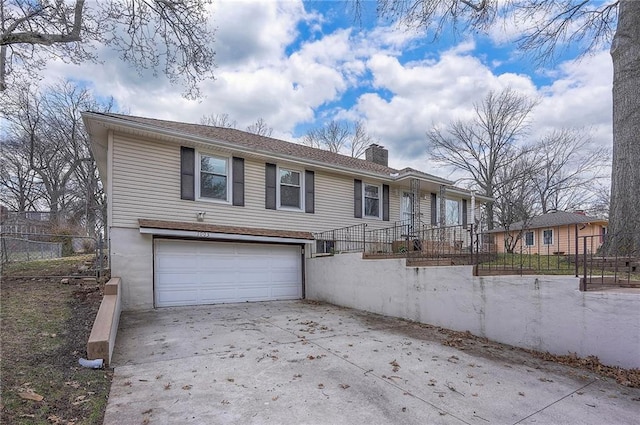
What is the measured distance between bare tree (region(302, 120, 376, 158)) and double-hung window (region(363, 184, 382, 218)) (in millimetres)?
15848

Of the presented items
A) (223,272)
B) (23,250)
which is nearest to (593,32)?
(223,272)

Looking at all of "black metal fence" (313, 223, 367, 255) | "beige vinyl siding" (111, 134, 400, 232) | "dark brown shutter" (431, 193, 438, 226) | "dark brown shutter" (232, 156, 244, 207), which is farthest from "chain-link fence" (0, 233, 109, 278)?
"dark brown shutter" (431, 193, 438, 226)

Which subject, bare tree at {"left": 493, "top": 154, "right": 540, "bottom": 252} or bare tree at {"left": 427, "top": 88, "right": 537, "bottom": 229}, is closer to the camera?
bare tree at {"left": 493, "top": 154, "right": 540, "bottom": 252}

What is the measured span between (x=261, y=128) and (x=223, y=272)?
750 inches

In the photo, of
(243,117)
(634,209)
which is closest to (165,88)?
(634,209)

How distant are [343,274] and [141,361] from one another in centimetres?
599

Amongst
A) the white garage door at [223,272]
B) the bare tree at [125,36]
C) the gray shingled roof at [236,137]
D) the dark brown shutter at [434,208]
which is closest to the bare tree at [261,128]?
the gray shingled roof at [236,137]

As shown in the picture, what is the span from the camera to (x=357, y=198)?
12406 mm

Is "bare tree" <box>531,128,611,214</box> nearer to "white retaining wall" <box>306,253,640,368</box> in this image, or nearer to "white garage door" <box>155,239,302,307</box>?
"white retaining wall" <box>306,253,640,368</box>

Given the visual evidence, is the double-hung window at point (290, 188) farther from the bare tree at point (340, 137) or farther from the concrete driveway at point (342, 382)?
the bare tree at point (340, 137)

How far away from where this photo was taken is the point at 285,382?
3.89 meters

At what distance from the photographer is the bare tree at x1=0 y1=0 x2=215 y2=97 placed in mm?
7066

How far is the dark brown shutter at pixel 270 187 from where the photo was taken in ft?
34.3

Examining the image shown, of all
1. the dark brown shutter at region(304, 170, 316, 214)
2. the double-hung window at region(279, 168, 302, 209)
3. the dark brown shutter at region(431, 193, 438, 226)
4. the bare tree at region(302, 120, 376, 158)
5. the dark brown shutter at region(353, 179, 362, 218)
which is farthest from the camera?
the bare tree at region(302, 120, 376, 158)
